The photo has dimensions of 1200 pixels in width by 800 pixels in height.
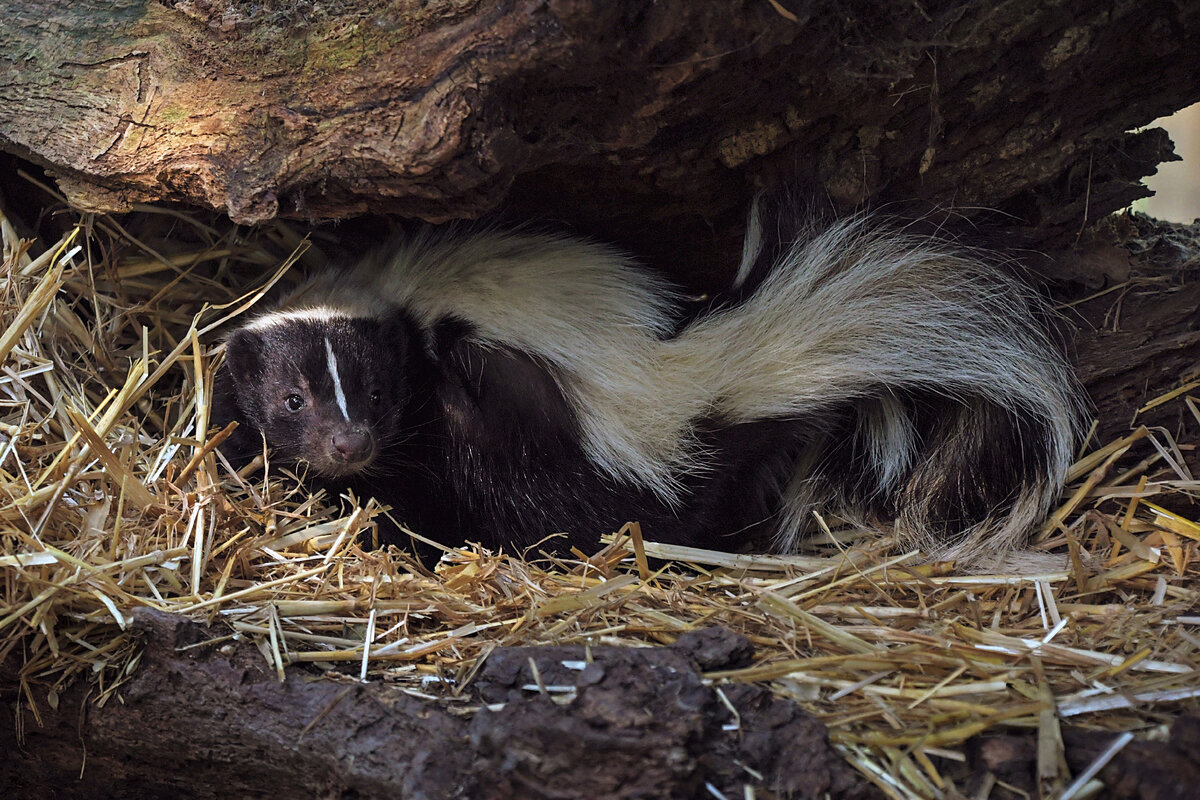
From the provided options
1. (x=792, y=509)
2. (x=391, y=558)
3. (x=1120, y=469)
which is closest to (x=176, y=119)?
(x=391, y=558)

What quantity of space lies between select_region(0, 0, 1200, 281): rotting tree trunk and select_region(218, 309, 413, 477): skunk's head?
1.49 ft

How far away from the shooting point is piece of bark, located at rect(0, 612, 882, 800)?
1.73m

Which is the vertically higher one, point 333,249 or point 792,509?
point 333,249

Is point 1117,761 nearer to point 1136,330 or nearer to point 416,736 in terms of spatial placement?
point 416,736

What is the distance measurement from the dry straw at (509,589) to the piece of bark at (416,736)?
3.3 inches

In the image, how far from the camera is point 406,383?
120 inches

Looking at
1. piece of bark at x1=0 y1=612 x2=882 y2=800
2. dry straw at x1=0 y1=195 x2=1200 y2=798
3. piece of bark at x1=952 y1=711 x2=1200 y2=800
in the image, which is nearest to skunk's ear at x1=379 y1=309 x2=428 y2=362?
dry straw at x1=0 y1=195 x2=1200 y2=798

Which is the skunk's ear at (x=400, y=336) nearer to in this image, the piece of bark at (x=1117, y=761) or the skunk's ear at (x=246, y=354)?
the skunk's ear at (x=246, y=354)

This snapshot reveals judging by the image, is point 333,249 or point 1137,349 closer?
point 1137,349

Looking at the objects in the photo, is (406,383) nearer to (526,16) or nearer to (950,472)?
(526,16)

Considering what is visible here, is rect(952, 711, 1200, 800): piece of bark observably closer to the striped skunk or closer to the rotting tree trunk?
the striped skunk

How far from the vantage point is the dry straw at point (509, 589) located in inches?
77.2

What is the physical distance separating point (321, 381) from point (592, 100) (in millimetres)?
1191

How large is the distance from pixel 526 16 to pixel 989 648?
1694 millimetres
